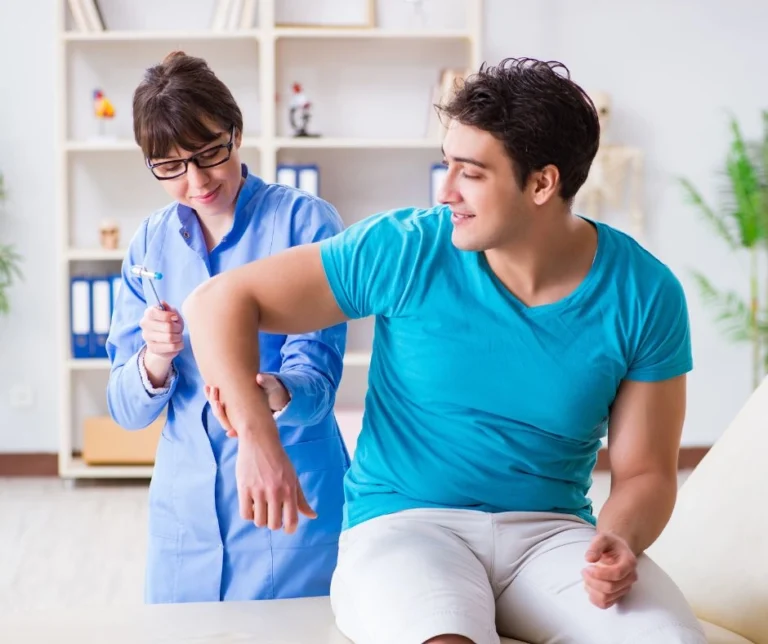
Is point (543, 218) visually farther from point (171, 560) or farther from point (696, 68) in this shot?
point (696, 68)

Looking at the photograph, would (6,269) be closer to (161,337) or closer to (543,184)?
(161,337)

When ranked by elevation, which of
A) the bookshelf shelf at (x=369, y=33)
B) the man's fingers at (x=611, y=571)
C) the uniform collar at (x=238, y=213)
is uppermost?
the bookshelf shelf at (x=369, y=33)

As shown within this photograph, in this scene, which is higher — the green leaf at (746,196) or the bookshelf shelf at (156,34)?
the bookshelf shelf at (156,34)

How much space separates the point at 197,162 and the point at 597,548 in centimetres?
81

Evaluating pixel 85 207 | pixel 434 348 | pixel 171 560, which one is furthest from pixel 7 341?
pixel 434 348

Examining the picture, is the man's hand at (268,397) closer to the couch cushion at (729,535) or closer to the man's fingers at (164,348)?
the man's fingers at (164,348)

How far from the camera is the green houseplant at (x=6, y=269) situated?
14.0 feet

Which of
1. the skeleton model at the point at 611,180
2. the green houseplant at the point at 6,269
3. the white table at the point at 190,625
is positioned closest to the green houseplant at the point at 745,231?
the skeleton model at the point at 611,180

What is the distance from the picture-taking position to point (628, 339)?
146 cm

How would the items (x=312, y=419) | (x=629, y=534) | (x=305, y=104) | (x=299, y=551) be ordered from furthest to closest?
(x=305, y=104) → (x=299, y=551) → (x=312, y=419) → (x=629, y=534)

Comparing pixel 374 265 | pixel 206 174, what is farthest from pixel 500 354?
pixel 206 174

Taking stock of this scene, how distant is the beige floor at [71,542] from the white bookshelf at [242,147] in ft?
0.49

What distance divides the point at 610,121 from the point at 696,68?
0.41 metres

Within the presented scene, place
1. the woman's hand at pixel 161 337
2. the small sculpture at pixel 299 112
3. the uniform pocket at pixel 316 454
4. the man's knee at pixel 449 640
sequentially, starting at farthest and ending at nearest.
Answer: the small sculpture at pixel 299 112 < the uniform pocket at pixel 316 454 < the woman's hand at pixel 161 337 < the man's knee at pixel 449 640
